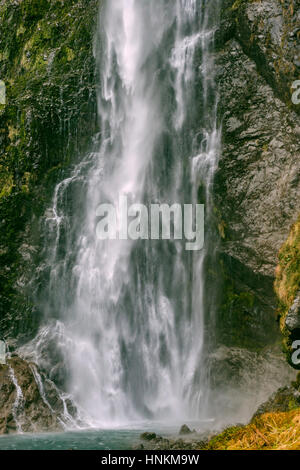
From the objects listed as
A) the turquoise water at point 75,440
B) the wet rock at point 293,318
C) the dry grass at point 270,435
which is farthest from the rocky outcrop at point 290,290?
the dry grass at point 270,435

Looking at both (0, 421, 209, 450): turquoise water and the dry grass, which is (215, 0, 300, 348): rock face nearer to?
(0, 421, 209, 450): turquoise water

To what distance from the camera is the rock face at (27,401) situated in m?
15.3

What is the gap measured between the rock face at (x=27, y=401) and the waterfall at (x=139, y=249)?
2.84 ft

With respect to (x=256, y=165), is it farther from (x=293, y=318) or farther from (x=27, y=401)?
(x=27, y=401)

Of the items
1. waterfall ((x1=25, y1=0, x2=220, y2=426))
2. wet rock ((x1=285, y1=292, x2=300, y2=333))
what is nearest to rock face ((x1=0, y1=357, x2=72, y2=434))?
waterfall ((x1=25, y1=0, x2=220, y2=426))

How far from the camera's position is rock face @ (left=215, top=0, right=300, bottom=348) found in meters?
17.8

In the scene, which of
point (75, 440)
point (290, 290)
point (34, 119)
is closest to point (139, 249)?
point (34, 119)

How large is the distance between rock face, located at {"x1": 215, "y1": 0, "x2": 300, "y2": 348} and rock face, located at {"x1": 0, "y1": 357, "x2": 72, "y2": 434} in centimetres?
601

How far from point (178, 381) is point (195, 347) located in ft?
4.13

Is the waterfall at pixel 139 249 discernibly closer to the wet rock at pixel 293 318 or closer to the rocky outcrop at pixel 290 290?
the rocky outcrop at pixel 290 290

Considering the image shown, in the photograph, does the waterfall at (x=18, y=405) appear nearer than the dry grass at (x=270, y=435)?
No
